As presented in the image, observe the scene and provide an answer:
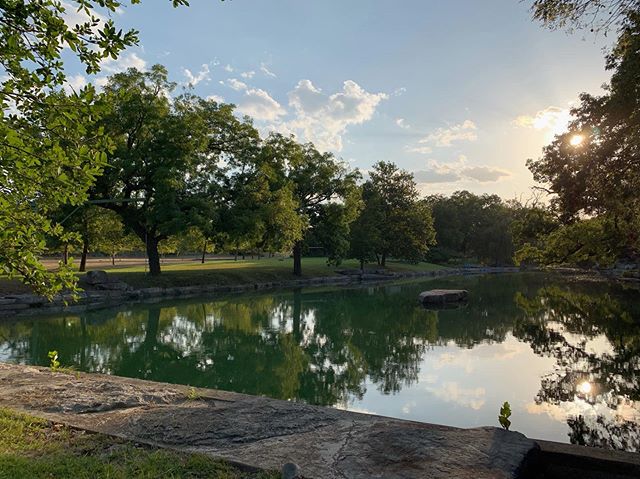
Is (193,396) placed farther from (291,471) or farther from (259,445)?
(291,471)

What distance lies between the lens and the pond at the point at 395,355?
8.26 metres

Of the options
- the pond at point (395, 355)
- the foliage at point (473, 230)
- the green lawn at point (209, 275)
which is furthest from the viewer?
the foliage at point (473, 230)

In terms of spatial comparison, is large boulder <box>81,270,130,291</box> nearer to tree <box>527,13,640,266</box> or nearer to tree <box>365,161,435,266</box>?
tree <box>527,13,640,266</box>

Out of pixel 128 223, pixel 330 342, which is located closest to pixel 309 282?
pixel 128 223

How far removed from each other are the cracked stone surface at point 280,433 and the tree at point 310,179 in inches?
1192

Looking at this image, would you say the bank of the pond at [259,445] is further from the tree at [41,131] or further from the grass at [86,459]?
the tree at [41,131]

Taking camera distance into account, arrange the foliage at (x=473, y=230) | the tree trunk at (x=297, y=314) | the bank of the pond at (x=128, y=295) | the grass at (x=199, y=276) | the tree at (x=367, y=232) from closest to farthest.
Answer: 1. the tree trunk at (x=297, y=314)
2. the bank of the pond at (x=128, y=295)
3. the grass at (x=199, y=276)
4. the tree at (x=367, y=232)
5. the foliage at (x=473, y=230)

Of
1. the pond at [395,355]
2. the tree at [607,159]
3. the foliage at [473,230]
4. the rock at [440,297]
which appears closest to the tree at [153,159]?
the pond at [395,355]

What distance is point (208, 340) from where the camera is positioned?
14.4 metres

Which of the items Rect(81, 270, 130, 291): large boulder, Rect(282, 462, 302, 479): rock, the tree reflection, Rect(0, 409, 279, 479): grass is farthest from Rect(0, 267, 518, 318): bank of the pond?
the tree reflection

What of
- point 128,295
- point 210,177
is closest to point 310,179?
point 210,177

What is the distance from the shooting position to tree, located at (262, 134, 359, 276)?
36.3m

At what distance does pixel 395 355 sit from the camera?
12711 millimetres

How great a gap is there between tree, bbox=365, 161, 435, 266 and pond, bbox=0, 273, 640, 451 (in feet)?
90.6
